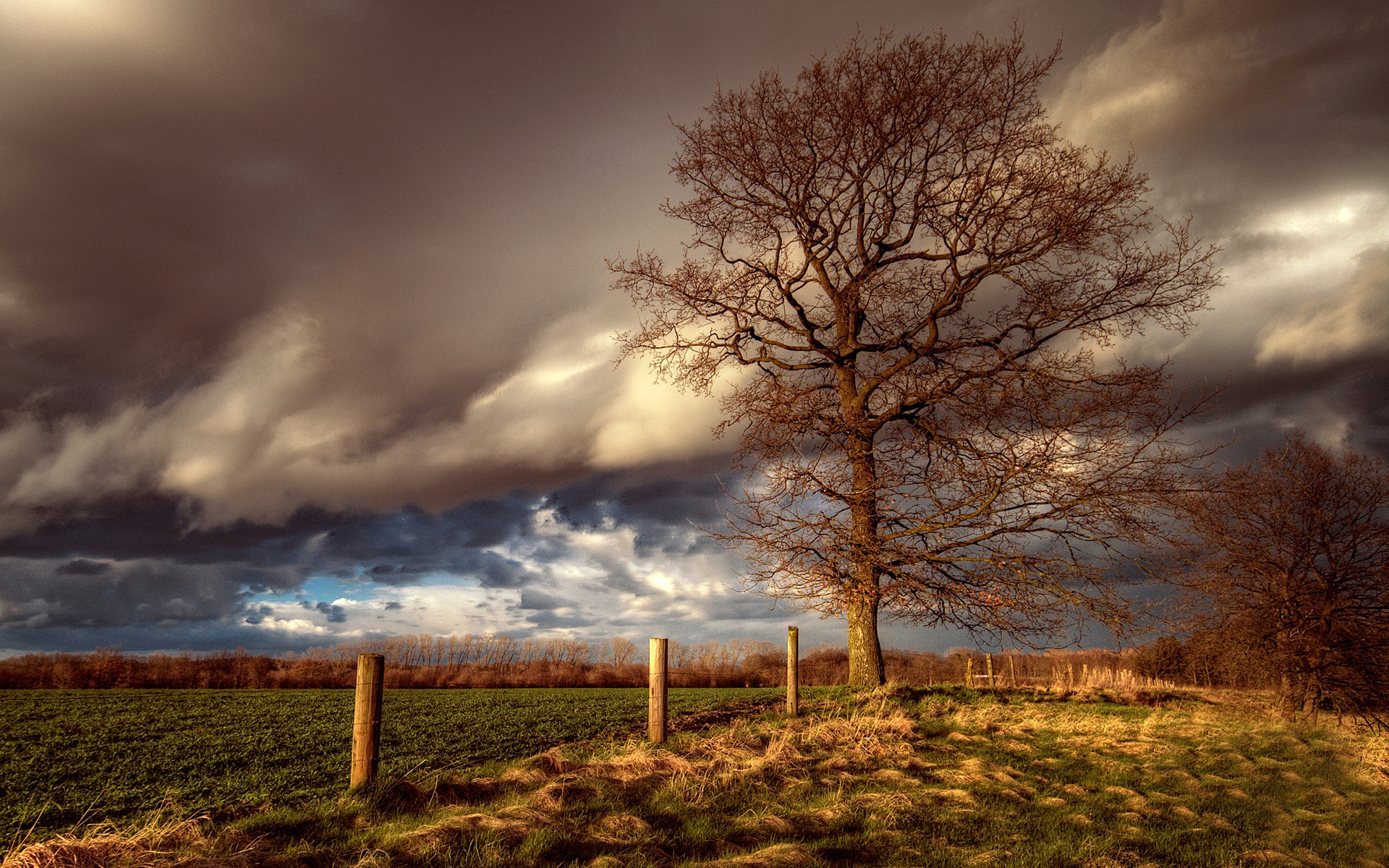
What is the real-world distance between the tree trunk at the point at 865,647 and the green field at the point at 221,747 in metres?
3.19

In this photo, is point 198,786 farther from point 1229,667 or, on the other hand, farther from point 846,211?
point 1229,667

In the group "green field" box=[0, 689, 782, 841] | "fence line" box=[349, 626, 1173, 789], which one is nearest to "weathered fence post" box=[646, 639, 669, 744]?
"fence line" box=[349, 626, 1173, 789]

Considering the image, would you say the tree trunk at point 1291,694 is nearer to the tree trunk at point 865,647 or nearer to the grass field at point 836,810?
the grass field at point 836,810

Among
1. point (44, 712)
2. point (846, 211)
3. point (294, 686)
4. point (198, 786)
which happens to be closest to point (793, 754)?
point (198, 786)

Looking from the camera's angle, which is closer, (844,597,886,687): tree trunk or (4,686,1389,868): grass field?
(4,686,1389,868): grass field

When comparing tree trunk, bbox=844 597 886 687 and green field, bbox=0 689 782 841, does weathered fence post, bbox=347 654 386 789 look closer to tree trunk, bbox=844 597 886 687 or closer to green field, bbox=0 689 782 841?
green field, bbox=0 689 782 841

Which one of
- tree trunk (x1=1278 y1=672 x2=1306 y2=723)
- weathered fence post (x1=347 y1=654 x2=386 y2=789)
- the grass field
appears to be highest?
weathered fence post (x1=347 y1=654 x2=386 y2=789)

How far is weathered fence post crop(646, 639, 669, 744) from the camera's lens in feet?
28.1

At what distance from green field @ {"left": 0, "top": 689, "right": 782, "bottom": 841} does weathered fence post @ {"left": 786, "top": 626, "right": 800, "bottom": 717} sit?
2447mm

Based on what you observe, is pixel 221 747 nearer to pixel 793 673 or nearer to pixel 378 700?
pixel 378 700

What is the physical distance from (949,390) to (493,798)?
33.6ft

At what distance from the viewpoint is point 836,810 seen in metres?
5.57

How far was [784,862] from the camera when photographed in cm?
430

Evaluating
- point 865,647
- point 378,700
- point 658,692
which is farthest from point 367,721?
point 865,647
